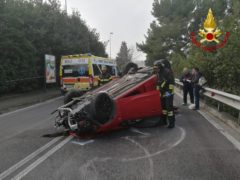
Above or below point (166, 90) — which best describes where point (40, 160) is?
below

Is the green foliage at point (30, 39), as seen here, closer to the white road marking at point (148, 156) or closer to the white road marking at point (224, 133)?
the white road marking at point (224, 133)

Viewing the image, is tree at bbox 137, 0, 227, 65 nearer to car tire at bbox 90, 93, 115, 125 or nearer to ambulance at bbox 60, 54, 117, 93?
ambulance at bbox 60, 54, 117, 93

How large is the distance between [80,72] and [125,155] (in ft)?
33.1

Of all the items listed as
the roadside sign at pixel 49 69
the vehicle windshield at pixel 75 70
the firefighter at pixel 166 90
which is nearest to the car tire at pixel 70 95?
the firefighter at pixel 166 90

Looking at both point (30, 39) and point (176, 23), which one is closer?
point (30, 39)

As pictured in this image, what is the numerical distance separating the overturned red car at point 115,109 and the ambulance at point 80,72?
736 cm

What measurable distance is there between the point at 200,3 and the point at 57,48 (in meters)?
23.4

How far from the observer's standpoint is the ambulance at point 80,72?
47.2 ft

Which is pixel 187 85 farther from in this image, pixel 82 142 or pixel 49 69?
pixel 49 69

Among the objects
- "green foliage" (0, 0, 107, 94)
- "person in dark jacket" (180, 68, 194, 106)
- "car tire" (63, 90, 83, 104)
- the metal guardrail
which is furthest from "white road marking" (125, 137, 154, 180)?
"green foliage" (0, 0, 107, 94)

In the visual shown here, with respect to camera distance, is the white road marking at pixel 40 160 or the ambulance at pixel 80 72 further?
the ambulance at pixel 80 72

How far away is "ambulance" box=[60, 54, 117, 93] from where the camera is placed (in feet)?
47.2

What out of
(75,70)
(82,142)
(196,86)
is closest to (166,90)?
(82,142)

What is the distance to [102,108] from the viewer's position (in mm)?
5953
